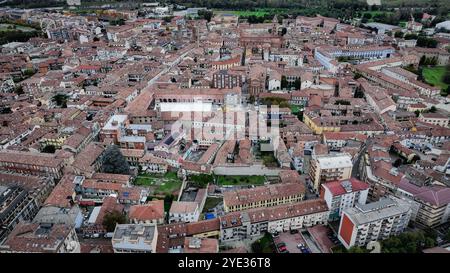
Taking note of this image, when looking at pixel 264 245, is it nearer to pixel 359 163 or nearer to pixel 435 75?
pixel 359 163

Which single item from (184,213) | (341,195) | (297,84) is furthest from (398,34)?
(184,213)

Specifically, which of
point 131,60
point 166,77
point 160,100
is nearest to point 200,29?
point 131,60

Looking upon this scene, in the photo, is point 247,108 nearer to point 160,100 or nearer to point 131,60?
point 160,100

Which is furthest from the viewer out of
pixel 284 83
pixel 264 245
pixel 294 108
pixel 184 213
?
pixel 284 83

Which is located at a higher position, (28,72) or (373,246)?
(28,72)

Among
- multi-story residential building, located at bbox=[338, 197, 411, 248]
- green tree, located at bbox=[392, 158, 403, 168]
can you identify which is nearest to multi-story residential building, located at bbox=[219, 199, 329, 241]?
multi-story residential building, located at bbox=[338, 197, 411, 248]

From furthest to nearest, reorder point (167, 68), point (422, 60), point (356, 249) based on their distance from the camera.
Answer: point (422, 60) → point (167, 68) → point (356, 249)
